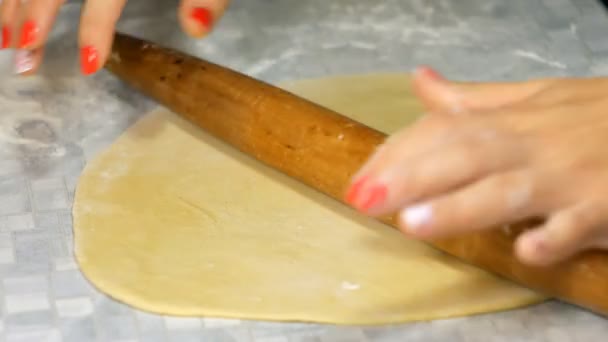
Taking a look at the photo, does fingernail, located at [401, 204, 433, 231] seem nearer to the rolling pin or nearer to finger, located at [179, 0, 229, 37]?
the rolling pin

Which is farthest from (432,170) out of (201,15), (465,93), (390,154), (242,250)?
(201,15)

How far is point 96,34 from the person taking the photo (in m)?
0.99

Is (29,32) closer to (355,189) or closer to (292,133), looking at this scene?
(292,133)

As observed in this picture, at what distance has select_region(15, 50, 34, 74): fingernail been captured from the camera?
1.06 metres

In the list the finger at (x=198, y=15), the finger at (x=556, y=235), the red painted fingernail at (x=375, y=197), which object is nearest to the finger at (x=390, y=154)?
the red painted fingernail at (x=375, y=197)

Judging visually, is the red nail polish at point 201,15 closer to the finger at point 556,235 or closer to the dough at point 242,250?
the dough at point 242,250

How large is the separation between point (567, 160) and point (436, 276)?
214 mm

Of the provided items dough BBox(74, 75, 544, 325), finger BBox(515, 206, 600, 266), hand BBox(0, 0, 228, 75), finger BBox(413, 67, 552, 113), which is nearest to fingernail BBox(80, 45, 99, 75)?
hand BBox(0, 0, 228, 75)

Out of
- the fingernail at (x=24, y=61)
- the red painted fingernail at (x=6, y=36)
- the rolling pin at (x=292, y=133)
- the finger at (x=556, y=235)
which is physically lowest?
the fingernail at (x=24, y=61)

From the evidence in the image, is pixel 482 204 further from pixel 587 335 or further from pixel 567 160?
pixel 587 335

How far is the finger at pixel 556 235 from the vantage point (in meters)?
0.71

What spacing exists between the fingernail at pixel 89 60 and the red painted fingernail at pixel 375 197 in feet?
1.47

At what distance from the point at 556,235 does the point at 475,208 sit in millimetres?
76

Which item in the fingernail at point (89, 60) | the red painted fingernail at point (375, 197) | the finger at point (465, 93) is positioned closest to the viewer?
the red painted fingernail at point (375, 197)
